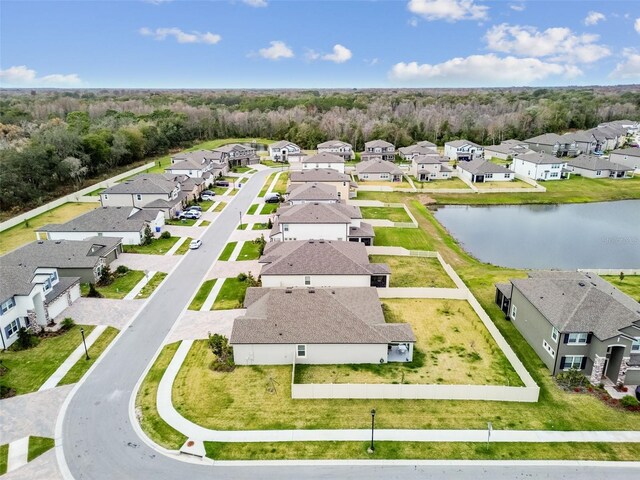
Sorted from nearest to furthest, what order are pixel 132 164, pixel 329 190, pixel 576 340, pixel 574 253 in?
1. pixel 576 340
2. pixel 574 253
3. pixel 329 190
4. pixel 132 164

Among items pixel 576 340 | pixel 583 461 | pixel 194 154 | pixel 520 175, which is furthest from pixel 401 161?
pixel 583 461

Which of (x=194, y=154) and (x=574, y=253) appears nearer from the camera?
(x=574, y=253)

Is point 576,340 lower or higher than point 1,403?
higher

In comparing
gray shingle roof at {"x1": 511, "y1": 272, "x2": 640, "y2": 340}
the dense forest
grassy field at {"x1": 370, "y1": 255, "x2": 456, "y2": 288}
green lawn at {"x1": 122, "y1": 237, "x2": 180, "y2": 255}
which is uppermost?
the dense forest

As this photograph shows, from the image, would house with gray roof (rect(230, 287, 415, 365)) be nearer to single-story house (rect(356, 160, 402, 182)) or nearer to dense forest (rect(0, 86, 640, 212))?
dense forest (rect(0, 86, 640, 212))

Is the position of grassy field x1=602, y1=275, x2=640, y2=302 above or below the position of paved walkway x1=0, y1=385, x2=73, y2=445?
above

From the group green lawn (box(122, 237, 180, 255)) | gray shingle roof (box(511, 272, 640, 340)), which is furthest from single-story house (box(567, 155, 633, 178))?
green lawn (box(122, 237, 180, 255))

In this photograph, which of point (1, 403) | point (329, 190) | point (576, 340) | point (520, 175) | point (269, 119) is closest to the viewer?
point (1, 403)

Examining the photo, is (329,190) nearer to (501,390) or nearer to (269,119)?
(501,390)
